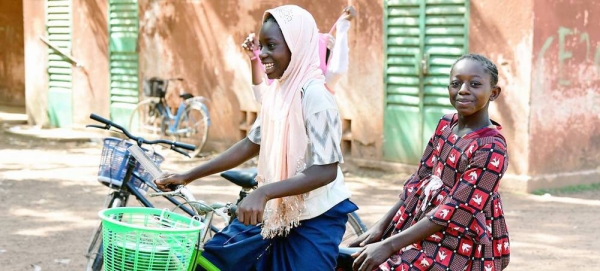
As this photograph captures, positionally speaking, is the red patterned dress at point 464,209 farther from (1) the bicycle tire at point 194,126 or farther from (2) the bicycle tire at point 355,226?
(1) the bicycle tire at point 194,126

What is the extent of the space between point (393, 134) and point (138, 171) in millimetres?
5271

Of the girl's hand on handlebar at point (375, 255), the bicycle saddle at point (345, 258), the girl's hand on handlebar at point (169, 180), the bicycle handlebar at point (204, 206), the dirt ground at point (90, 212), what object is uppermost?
the girl's hand on handlebar at point (169, 180)

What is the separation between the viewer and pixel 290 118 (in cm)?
307

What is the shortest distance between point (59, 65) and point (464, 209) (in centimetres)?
1146

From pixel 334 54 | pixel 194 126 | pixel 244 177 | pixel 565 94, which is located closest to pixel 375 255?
pixel 244 177

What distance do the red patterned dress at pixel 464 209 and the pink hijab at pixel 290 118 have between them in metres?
0.39

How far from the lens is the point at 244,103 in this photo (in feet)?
36.0

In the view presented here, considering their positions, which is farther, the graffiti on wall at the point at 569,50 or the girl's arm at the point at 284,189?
the graffiti on wall at the point at 569,50

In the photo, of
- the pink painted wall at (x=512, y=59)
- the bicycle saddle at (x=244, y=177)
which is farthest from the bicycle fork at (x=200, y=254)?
the pink painted wall at (x=512, y=59)

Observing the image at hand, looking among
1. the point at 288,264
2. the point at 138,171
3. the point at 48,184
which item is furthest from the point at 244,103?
the point at 288,264

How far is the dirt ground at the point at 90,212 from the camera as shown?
614cm

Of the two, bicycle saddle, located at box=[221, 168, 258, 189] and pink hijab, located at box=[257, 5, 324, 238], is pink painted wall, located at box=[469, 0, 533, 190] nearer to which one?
bicycle saddle, located at box=[221, 168, 258, 189]

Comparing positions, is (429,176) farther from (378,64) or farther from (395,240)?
(378,64)

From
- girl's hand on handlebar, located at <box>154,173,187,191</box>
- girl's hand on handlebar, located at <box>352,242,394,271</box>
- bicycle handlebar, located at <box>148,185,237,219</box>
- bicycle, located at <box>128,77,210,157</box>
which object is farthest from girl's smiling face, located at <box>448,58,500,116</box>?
bicycle, located at <box>128,77,210,157</box>
